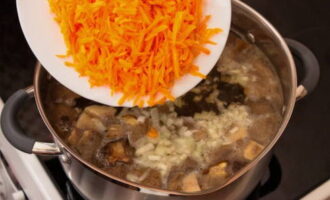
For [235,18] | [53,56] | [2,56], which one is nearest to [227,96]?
[235,18]

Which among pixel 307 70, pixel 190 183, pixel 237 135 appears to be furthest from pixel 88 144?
pixel 307 70

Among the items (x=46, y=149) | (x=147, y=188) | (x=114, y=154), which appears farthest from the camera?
(x=114, y=154)

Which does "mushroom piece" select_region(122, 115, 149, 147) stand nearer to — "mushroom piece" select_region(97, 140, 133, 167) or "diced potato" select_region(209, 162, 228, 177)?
"mushroom piece" select_region(97, 140, 133, 167)

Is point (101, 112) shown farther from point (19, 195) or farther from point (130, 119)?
point (19, 195)

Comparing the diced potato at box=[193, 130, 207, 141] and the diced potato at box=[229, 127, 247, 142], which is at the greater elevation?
the diced potato at box=[193, 130, 207, 141]

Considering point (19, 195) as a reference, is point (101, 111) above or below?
above

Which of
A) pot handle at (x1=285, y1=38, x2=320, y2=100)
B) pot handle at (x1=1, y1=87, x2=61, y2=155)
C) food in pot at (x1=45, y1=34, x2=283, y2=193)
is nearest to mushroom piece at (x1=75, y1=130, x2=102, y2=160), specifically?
food in pot at (x1=45, y1=34, x2=283, y2=193)
